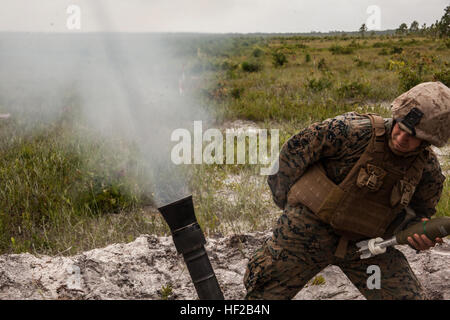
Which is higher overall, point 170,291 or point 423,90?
point 423,90

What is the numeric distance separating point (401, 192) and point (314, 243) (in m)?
0.50

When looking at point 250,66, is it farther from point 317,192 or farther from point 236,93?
point 317,192

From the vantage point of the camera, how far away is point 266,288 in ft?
7.31

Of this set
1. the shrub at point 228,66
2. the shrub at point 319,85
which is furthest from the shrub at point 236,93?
the shrub at point 228,66

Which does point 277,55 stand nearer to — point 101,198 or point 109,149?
point 109,149

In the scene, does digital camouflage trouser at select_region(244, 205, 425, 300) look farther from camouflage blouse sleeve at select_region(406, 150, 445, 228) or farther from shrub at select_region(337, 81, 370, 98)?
shrub at select_region(337, 81, 370, 98)

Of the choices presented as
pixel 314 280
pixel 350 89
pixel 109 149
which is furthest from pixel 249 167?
pixel 350 89

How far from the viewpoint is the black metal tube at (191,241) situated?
2.06 m

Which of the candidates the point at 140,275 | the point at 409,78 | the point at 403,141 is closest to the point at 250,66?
the point at 409,78

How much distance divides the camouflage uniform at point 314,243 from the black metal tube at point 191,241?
0.78ft

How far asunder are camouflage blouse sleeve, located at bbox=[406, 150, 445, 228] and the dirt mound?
0.78 meters

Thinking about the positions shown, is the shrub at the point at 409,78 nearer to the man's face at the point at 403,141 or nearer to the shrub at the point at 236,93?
the shrub at the point at 236,93

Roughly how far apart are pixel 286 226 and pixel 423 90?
0.93 meters
